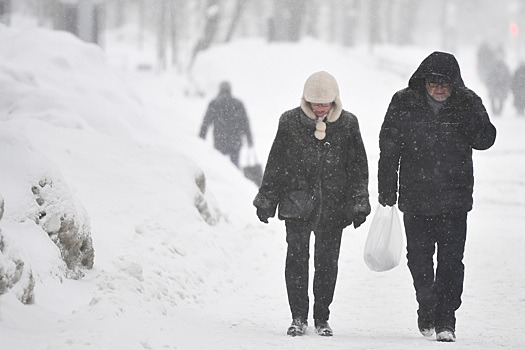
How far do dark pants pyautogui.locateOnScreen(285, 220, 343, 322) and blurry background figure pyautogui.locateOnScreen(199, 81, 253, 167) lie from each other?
824 centimetres

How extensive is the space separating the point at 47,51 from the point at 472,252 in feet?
20.4

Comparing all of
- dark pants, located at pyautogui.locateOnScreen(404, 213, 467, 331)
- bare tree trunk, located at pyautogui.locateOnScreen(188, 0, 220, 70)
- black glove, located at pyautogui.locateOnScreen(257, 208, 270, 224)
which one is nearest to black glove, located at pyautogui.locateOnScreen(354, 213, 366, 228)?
dark pants, located at pyautogui.locateOnScreen(404, 213, 467, 331)

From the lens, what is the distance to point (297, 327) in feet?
20.2

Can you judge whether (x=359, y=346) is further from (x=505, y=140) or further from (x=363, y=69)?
(x=363, y=69)

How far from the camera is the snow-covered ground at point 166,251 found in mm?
5539

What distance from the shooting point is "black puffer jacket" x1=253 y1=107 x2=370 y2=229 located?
6.18 meters

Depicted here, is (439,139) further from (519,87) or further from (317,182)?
(519,87)

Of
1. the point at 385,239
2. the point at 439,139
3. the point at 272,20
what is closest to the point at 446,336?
the point at 385,239

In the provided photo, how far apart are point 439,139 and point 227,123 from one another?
9.01 m

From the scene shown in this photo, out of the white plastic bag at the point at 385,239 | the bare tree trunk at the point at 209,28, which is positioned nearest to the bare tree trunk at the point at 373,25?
the bare tree trunk at the point at 209,28

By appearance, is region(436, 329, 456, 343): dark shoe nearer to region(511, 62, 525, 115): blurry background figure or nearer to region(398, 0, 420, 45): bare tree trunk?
region(511, 62, 525, 115): blurry background figure

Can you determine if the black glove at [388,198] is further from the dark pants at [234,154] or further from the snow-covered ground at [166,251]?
the dark pants at [234,154]

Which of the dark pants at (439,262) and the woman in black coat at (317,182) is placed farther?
the woman in black coat at (317,182)

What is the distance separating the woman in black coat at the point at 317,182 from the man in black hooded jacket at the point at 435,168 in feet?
0.70
